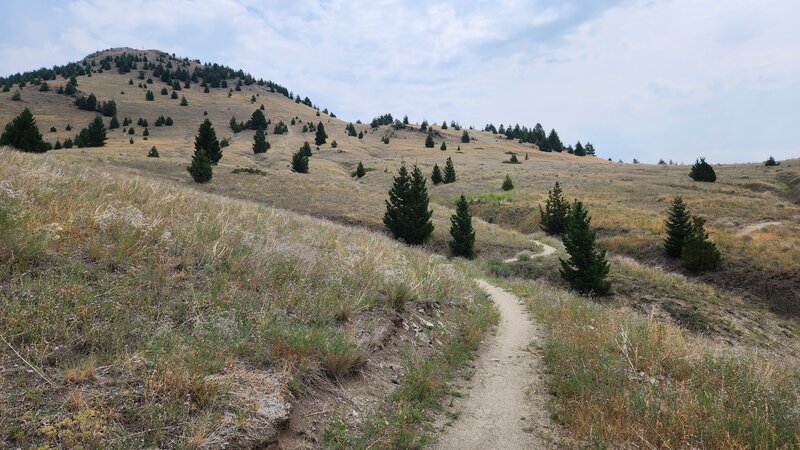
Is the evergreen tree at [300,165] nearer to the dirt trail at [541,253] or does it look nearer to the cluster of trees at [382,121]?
the dirt trail at [541,253]

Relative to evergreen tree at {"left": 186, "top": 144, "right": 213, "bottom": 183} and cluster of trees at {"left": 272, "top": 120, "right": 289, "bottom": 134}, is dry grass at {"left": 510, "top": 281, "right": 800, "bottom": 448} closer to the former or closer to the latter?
evergreen tree at {"left": 186, "top": 144, "right": 213, "bottom": 183}

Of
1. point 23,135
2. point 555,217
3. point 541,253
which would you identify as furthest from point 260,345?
point 23,135

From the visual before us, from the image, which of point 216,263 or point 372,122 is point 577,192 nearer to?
point 216,263

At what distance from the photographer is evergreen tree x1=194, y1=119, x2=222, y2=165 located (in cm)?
5288

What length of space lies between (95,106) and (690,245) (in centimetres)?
13219

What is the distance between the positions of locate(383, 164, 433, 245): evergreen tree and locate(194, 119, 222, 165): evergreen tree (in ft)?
106

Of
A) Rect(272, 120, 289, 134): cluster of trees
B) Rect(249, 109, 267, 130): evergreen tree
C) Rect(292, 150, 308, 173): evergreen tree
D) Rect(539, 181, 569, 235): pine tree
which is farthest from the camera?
Rect(249, 109, 267, 130): evergreen tree

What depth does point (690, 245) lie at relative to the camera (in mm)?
25859

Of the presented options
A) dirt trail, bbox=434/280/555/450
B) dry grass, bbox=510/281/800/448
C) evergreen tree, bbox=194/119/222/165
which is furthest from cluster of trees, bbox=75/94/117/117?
dry grass, bbox=510/281/800/448

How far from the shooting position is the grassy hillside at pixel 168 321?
343 centimetres

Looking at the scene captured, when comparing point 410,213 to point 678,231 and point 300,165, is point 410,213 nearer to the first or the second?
point 678,231

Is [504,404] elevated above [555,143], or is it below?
below

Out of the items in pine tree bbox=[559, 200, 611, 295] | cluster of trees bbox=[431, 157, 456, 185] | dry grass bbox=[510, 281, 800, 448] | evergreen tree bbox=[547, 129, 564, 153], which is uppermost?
evergreen tree bbox=[547, 129, 564, 153]

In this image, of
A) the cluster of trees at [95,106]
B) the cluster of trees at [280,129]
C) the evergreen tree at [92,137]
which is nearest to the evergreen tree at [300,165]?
the evergreen tree at [92,137]
